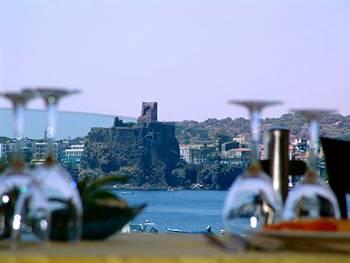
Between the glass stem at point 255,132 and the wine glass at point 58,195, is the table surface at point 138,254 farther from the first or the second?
the glass stem at point 255,132

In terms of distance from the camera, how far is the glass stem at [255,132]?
4.02 feet

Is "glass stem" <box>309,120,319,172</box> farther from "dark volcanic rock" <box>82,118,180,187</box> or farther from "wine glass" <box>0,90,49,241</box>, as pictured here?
"dark volcanic rock" <box>82,118,180,187</box>

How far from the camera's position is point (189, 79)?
26969 millimetres

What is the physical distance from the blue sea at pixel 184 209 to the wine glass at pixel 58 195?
27.6m

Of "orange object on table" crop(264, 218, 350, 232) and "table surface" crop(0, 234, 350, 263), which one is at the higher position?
"orange object on table" crop(264, 218, 350, 232)

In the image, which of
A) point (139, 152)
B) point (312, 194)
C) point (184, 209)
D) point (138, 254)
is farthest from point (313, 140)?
point (184, 209)

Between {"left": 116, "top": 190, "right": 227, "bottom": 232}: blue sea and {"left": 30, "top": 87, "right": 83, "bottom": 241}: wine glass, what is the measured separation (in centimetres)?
2764

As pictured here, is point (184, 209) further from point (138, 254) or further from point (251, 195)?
point (138, 254)

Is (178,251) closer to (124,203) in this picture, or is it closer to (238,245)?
(238,245)

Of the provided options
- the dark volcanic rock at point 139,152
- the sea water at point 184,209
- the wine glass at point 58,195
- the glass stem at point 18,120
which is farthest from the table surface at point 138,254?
the sea water at point 184,209

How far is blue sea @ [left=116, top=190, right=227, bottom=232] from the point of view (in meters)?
30.0

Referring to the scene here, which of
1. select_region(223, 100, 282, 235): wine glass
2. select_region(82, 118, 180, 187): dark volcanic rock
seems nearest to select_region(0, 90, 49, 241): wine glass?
select_region(223, 100, 282, 235): wine glass

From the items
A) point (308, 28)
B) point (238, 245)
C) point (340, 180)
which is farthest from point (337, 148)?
point (308, 28)

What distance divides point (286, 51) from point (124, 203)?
74.3 feet
